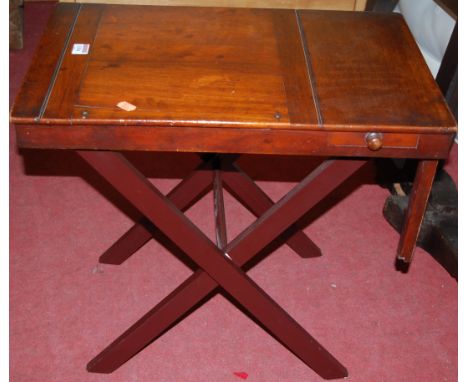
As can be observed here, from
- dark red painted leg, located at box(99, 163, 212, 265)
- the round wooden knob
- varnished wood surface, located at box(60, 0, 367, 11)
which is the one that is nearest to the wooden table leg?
the round wooden knob

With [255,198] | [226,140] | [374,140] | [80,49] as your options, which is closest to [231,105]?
[226,140]

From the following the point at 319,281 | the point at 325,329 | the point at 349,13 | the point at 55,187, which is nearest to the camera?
the point at 349,13

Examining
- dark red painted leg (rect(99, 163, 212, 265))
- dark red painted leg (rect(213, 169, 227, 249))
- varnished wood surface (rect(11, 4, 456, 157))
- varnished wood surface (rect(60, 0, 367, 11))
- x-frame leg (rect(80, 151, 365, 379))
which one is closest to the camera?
varnished wood surface (rect(11, 4, 456, 157))

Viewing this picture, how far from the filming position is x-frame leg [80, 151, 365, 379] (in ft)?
4.85

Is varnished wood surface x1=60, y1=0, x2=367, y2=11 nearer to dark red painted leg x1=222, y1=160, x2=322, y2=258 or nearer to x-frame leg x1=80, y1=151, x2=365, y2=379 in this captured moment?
dark red painted leg x1=222, y1=160, x2=322, y2=258

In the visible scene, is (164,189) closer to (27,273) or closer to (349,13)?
(27,273)

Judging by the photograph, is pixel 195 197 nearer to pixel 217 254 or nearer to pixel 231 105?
pixel 217 254

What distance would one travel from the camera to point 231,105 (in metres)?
1.41

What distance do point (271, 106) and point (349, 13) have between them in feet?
1.75

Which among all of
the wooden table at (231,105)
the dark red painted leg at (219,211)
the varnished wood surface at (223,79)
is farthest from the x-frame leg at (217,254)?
the dark red painted leg at (219,211)

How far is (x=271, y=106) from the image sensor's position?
55.8 inches

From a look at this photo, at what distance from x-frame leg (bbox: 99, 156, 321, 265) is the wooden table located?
0.83 feet

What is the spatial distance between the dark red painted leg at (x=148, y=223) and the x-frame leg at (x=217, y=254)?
420mm

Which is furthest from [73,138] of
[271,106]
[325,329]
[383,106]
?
[325,329]
